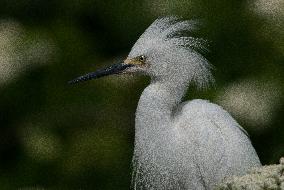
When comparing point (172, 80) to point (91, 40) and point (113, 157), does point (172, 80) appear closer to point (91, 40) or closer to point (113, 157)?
point (113, 157)

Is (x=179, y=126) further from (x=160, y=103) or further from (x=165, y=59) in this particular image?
(x=165, y=59)

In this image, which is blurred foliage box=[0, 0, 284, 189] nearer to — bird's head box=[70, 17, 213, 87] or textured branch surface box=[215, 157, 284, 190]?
bird's head box=[70, 17, 213, 87]

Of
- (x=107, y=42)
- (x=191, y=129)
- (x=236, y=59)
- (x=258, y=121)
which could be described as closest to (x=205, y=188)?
(x=191, y=129)

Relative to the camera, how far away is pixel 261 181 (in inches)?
95.8

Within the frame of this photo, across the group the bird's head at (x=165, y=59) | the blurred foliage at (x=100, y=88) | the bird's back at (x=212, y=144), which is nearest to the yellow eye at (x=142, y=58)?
the bird's head at (x=165, y=59)

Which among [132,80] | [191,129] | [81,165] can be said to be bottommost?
[81,165]

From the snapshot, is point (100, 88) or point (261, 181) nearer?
point (261, 181)

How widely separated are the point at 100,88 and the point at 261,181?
2669mm

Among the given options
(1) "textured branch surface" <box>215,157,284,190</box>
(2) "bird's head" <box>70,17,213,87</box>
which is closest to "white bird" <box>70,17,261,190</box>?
(2) "bird's head" <box>70,17,213,87</box>

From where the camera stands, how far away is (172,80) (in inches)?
138

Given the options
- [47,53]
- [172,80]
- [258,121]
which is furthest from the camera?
[47,53]

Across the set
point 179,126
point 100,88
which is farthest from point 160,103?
point 100,88

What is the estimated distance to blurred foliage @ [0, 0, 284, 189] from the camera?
185 inches

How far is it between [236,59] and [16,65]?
118cm
